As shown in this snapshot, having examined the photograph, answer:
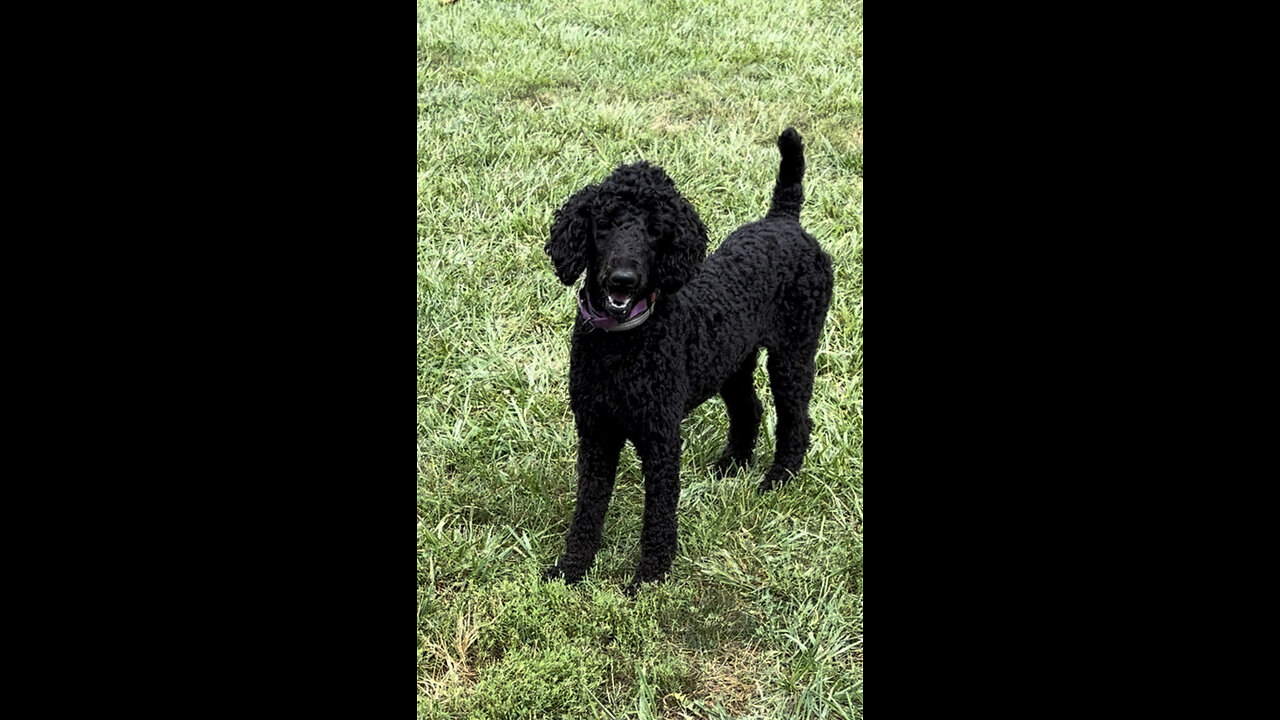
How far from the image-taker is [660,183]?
3.01 meters

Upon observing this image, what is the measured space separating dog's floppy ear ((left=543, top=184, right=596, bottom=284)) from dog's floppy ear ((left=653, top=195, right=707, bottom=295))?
25 centimetres

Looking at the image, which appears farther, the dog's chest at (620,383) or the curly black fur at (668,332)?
the dog's chest at (620,383)

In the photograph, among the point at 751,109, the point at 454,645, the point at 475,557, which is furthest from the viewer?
the point at 751,109

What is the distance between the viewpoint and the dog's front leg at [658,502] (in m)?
3.22

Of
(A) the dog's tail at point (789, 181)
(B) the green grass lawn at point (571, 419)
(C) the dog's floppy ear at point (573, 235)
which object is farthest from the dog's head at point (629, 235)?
(B) the green grass lawn at point (571, 419)

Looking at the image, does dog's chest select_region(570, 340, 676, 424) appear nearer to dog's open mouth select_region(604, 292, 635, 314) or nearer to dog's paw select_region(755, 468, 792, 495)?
dog's open mouth select_region(604, 292, 635, 314)

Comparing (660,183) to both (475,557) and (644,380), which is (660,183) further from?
(475,557)

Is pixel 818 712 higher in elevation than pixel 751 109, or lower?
lower

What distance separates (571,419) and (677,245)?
144cm

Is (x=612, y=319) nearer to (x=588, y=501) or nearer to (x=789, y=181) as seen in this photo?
(x=588, y=501)

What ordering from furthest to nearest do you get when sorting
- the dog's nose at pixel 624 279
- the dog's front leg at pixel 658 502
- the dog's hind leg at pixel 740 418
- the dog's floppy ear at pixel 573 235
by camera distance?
1. the dog's hind leg at pixel 740 418
2. the dog's front leg at pixel 658 502
3. the dog's floppy ear at pixel 573 235
4. the dog's nose at pixel 624 279

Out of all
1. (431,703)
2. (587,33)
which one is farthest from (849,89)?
(431,703)

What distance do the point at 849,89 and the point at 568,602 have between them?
5.70 m

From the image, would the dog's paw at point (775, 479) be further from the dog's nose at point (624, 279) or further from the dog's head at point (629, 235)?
the dog's nose at point (624, 279)
